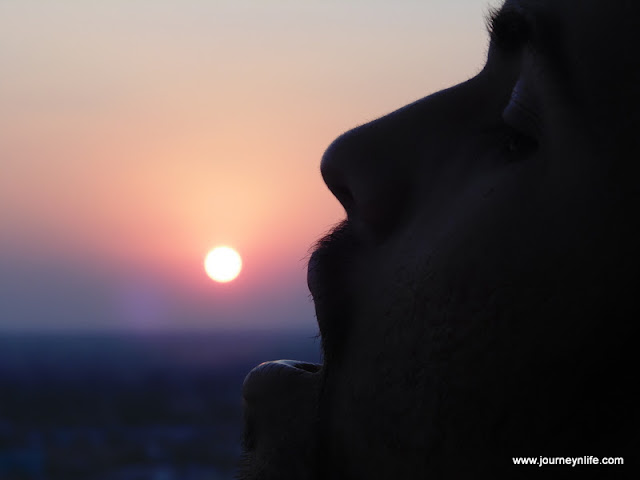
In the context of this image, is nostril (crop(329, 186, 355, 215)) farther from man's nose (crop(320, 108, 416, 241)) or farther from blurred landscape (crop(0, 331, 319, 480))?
blurred landscape (crop(0, 331, 319, 480))

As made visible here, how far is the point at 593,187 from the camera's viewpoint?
1.51 metres

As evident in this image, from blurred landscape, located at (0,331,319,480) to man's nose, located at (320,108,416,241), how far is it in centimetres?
3418

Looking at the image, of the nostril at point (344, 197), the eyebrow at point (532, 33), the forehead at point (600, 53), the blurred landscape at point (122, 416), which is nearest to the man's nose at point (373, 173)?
the nostril at point (344, 197)

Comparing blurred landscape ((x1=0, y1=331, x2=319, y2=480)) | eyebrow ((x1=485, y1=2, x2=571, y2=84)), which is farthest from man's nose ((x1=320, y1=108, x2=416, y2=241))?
blurred landscape ((x1=0, y1=331, x2=319, y2=480))

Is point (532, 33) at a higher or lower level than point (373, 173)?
higher

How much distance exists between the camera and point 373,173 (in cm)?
194

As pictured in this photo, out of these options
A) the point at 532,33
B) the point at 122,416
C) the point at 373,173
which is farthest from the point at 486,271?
the point at 122,416

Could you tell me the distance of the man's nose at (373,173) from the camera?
6.26 ft

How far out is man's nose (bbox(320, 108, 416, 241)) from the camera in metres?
1.91

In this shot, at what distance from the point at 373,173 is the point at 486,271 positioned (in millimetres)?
435

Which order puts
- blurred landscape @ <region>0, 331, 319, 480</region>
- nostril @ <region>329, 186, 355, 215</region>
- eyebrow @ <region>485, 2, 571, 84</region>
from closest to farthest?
eyebrow @ <region>485, 2, 571, 84</region>, nostril @ <region>329, 186, 355, 215</region>, blurred landscape @ <region>0, 331, 319, 480</region>

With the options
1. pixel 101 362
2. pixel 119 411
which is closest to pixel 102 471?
pixel 119 411

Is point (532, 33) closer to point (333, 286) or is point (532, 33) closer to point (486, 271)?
point (486, 271)

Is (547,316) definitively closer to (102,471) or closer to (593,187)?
(593,187)
